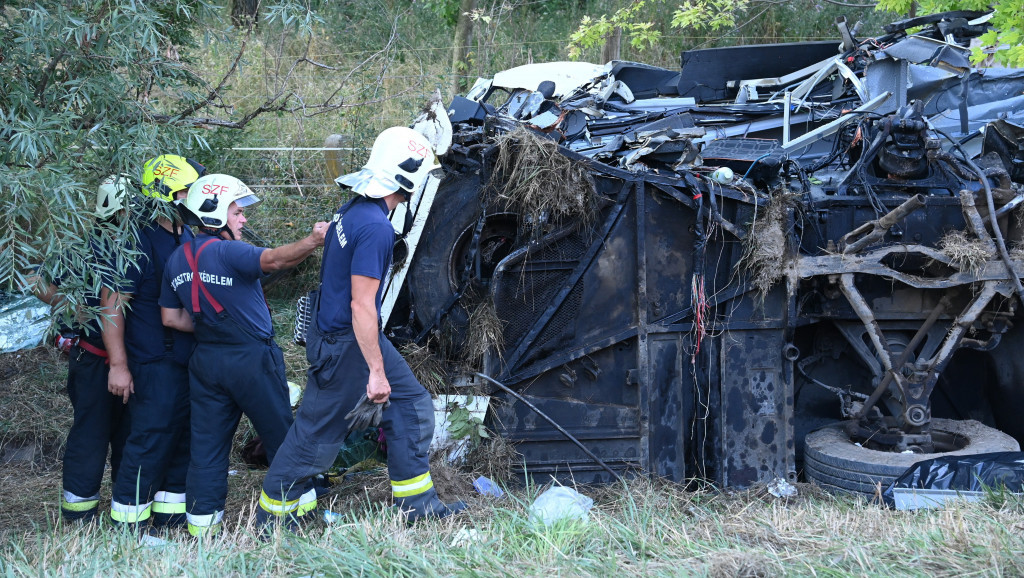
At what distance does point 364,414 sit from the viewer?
12.3 feet

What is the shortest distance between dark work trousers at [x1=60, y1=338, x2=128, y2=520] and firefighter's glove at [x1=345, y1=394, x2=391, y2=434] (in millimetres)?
1385

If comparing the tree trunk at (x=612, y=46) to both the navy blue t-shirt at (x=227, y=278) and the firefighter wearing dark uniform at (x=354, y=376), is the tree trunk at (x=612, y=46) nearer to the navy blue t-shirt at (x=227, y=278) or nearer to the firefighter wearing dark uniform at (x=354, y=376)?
the firefighter wearing dark uniform at (x=354, y=376)

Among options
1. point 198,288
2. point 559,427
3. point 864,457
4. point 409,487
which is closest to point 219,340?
point 198,288

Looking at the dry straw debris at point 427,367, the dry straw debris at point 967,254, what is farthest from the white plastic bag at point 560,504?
the dry straw debris at point 967,254

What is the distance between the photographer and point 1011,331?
5.10 m

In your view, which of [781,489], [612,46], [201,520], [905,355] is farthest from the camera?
[612,46]

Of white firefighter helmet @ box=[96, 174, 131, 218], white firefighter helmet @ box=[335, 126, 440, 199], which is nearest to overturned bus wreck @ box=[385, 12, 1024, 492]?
white firefighter helmet @ box=[335, 126, 440, 199]

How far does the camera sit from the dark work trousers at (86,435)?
14.0 feet

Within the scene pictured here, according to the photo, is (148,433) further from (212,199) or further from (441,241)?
(441,241)

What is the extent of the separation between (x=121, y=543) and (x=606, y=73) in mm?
5260

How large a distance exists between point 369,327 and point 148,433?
135 centimetres

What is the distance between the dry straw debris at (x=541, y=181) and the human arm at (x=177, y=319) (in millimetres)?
1737

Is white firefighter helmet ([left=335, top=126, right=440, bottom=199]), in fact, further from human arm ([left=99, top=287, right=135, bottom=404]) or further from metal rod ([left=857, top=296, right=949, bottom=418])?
metal rod ([left=857, top=296, right=949, bottom=418])

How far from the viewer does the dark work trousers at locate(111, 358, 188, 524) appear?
416 centimetres
